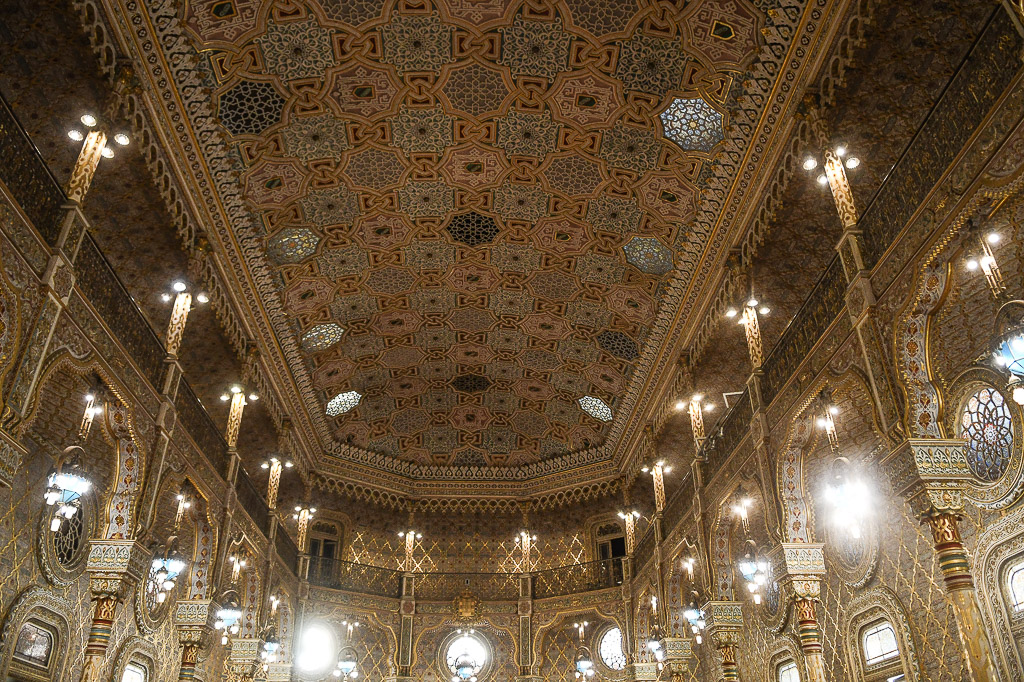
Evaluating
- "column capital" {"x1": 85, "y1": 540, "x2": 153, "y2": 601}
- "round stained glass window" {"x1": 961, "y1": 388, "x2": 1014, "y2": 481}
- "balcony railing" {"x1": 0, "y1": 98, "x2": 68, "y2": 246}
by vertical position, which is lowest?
"column capital" {"x1": 85, "y1": 540, "x2": 153, "y2": 601}

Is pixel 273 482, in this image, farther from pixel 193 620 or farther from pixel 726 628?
pixel 726 628

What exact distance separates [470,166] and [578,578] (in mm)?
12374

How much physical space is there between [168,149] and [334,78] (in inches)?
105

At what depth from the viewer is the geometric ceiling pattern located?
11.0m

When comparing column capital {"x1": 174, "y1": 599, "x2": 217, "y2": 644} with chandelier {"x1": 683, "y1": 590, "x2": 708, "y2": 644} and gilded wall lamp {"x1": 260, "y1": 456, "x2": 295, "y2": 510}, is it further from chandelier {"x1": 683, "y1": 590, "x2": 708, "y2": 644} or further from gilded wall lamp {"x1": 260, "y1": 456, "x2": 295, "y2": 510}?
chandelier {"x1": 683, "y1": 590, "x2": 708, "y2": 644}

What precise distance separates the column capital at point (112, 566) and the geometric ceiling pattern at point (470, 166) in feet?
19.9

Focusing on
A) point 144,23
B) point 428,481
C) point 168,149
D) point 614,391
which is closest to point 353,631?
point 428,481

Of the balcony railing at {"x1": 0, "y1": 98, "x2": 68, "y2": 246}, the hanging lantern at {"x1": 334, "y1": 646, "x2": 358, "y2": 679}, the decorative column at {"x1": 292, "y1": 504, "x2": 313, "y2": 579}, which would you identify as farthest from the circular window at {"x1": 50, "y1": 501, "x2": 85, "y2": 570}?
the decorative column at {"x1": 292, "y1": 504, "x2": 313, "y2": 579}

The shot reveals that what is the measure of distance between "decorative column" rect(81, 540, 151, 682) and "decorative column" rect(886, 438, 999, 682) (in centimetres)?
896

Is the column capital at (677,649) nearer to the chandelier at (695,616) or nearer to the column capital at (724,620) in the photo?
the chandelier at (695,616)

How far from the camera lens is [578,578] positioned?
21.0m

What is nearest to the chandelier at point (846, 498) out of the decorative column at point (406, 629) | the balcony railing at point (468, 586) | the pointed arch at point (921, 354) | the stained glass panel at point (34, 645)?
the pointed arch at point (921, 354)

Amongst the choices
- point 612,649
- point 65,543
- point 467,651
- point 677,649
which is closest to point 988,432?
point 677,649

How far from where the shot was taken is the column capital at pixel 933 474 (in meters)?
7.09
